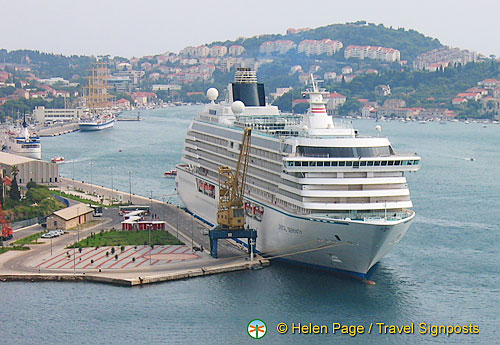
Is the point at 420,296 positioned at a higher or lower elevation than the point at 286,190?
lower

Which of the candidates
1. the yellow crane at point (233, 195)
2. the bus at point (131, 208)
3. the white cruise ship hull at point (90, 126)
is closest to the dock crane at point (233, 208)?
the yellow crane at point (233, 195)

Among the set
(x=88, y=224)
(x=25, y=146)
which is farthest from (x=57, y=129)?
(x=88, y=224)

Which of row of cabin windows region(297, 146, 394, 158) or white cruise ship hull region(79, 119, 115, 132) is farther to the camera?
white cruise ship hull region(79, 119, 115, 132)

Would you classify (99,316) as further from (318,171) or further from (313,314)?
(318,171)

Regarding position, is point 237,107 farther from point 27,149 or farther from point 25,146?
point 25,146

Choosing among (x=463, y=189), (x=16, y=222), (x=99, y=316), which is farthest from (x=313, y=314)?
(x=463, y=189)
